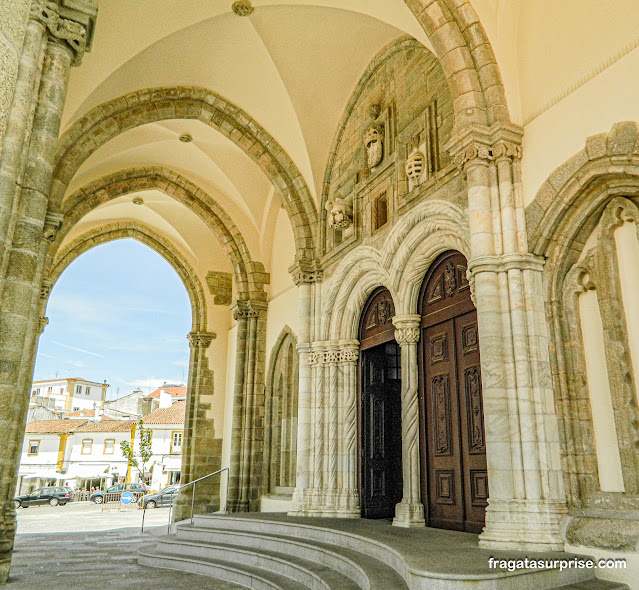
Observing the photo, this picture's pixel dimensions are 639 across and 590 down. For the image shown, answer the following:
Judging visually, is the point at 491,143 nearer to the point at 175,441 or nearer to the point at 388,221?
the point at 388,221

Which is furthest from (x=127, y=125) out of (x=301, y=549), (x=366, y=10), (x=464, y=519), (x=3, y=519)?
(x=464, y=519)

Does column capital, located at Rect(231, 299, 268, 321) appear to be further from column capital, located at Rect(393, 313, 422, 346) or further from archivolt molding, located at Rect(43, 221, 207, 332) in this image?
column capital, located at Rect(393, 313, 422, 346)

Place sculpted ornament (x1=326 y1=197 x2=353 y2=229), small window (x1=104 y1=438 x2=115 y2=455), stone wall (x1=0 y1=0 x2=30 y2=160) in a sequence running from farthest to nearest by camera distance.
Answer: small window (x1=104 y1=438 x2=115 y2=455)
sculpted ornament (x1=326 y1=197 x2=353 y2=229)
stone wall (x1=0 y1=0 x2=30 y2=160)

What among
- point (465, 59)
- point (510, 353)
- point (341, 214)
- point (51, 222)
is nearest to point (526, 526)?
point (510, 353)

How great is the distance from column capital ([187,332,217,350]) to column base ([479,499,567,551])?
1143 centimetres

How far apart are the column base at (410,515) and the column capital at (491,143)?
4050mm

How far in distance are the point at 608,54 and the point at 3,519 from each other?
7.71 metres

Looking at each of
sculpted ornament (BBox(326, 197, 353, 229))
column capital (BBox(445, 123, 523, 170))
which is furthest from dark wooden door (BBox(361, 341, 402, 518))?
column capital (BBox(445, 123, 523, 170))

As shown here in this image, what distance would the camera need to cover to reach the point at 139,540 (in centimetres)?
1074

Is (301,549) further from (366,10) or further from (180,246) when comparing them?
(180,246)

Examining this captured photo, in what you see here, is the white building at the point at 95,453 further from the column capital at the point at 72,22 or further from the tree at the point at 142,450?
the column capital at the point at 72,22

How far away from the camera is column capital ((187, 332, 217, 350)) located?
15.6 metres

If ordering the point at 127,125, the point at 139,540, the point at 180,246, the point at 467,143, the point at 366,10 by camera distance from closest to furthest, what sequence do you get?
1. the point at 467,143
2. the point at 366,10
3. the point at 127,125
4. the point at 139,540
5. the point at 180,246

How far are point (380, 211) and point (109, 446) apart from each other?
33.6 metres
